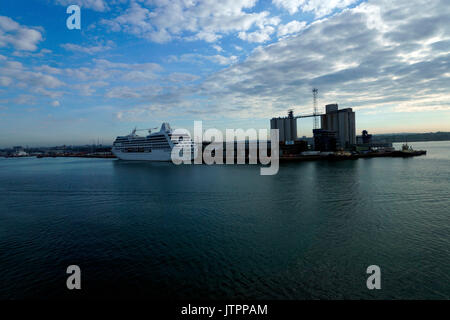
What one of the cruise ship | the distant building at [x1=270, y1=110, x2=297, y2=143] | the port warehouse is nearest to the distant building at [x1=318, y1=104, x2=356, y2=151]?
the port warehouse

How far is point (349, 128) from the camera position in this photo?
76.4 m

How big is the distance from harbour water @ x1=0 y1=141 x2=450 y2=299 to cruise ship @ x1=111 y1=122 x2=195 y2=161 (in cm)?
3124

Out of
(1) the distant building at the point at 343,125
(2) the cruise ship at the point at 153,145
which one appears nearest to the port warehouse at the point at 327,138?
(1) the distant building at the point at 343,125

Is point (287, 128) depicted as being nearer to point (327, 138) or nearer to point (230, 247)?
Result: point (327, 138)

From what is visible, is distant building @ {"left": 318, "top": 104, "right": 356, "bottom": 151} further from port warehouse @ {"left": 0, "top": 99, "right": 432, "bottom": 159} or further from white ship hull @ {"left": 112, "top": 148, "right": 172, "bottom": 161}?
white ship hull @ {"left": 112, "top": 148, "right": 172, "bottom": 161}

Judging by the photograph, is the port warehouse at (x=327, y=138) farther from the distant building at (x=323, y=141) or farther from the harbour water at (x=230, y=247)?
the harbour water at (x=230, y=247)

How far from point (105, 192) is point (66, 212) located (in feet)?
17.0

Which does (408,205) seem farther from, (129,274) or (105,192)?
(105,192)

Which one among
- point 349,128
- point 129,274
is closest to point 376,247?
point 129,274

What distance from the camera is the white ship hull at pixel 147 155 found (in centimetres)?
4581

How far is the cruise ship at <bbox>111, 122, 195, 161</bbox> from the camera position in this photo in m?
45.5

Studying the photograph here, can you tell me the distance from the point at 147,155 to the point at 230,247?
A: 43.9m

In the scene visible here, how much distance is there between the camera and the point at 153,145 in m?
47.6
